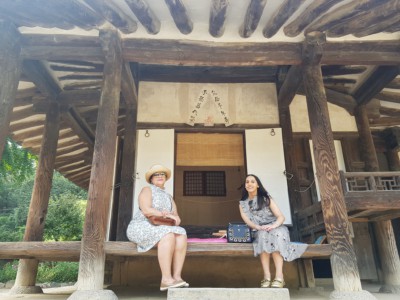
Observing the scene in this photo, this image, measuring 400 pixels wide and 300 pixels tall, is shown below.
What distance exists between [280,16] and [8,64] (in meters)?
4.03

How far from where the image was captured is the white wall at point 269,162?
5953mm

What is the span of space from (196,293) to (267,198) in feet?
5.22

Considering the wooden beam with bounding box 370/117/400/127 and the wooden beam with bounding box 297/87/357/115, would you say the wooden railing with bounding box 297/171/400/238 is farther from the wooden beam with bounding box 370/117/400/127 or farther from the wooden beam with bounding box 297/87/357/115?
the wooden beam with bounding box 370/117/400/127

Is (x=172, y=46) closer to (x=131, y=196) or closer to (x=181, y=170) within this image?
(x=131, y=196)

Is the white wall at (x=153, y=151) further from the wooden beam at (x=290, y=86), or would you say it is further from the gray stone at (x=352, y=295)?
the gray stone at (x=352, y=295)

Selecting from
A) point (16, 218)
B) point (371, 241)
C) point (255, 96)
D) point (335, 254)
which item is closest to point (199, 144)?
point (255, 96)

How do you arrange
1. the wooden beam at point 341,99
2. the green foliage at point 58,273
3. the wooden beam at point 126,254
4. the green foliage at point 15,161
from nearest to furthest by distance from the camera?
the wooden beam at point 126,254 → the wooden beam at point 341,99 → the green foliage at point 15,161 → the green foliage at point 58,273

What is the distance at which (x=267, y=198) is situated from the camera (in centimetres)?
418

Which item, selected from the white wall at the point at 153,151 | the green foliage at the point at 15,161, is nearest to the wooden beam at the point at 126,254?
the white wall at the point at 153,151

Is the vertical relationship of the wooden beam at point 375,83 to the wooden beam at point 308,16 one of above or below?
below

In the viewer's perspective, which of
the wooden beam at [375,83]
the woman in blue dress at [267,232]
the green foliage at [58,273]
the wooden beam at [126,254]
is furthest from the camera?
the green foliage at [58,273]

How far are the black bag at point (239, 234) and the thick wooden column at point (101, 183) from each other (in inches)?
64.1

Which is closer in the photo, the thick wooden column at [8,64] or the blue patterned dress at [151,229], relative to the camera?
the blue patterned dress at [151,229]

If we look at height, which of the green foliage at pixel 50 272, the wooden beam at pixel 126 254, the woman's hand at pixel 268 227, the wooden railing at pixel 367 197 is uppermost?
the wooden railing at pixel 367 197
